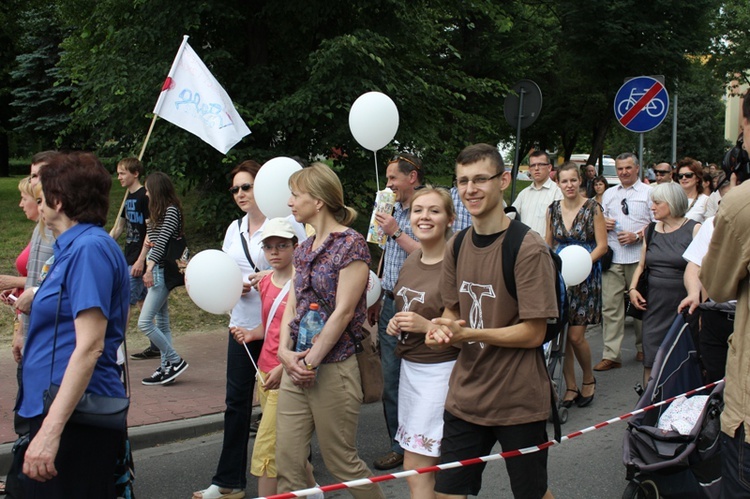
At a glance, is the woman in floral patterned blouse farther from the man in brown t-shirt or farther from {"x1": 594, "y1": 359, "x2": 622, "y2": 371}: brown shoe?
{"x1": 594, "y1": 359, "x2": 622, "y2": 371}: brown shoe

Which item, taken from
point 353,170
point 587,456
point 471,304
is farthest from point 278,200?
point 353,170

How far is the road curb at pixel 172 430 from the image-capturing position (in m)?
5.96

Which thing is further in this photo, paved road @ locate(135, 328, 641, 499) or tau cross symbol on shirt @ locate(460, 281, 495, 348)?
paved road @ locate(135, 328, 641, 499)

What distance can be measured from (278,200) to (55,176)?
1825 mm

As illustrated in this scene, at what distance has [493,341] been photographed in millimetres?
3273

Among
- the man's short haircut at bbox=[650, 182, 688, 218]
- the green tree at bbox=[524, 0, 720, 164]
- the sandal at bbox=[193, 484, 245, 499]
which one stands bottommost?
the sandal at bbox=[193, 484, 245, 499]

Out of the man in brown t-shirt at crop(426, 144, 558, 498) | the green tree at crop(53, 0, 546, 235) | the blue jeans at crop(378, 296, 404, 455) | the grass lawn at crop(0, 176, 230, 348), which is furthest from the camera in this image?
the green tree at crop(53, 0, 546, 235)

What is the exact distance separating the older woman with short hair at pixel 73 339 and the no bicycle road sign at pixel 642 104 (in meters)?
9.31

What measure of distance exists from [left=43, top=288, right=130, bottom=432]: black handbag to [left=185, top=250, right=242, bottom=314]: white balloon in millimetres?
1559

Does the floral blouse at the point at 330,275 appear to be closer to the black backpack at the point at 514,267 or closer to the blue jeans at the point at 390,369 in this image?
the black backpack at the point at 514,267

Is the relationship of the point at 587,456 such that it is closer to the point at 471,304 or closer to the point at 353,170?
the point at 471,304

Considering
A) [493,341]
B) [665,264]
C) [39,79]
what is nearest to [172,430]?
[493,341]

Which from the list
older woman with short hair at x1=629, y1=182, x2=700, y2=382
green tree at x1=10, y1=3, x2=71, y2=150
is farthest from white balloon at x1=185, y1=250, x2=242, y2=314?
green tree at x1=10, y1=3, x2=71, y2=150

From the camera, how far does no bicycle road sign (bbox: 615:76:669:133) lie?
11094 mm
